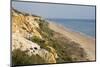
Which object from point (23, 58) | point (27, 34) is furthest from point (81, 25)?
point (23, 58)

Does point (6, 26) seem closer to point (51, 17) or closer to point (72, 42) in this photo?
point (51, 17)

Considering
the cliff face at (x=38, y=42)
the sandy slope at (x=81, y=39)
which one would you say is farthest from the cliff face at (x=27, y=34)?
the sandy slope at (x=81, y=39)

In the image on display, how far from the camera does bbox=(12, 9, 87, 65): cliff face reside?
281cm

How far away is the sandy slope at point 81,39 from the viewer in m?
3.04

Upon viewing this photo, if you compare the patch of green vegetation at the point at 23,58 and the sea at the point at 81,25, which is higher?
the sea at the point at 81,25

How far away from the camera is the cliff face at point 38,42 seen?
2814mm

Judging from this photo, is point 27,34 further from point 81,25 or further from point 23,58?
point 81,25

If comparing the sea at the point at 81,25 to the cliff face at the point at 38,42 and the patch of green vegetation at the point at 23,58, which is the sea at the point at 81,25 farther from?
the patch of green vegetation at the point at 23,58

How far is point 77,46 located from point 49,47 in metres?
0.42

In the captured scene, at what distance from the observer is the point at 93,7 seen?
324cm

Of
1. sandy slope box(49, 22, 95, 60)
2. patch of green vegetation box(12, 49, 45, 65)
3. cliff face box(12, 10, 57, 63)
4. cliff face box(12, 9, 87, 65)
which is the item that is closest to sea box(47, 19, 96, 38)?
sandy slope box(49, 22, 95, 60)

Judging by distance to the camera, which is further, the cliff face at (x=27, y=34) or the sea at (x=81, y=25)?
the sea at (x=81, y=25)

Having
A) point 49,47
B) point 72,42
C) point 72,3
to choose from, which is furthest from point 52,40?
point 72,3

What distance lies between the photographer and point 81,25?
3.17 m
